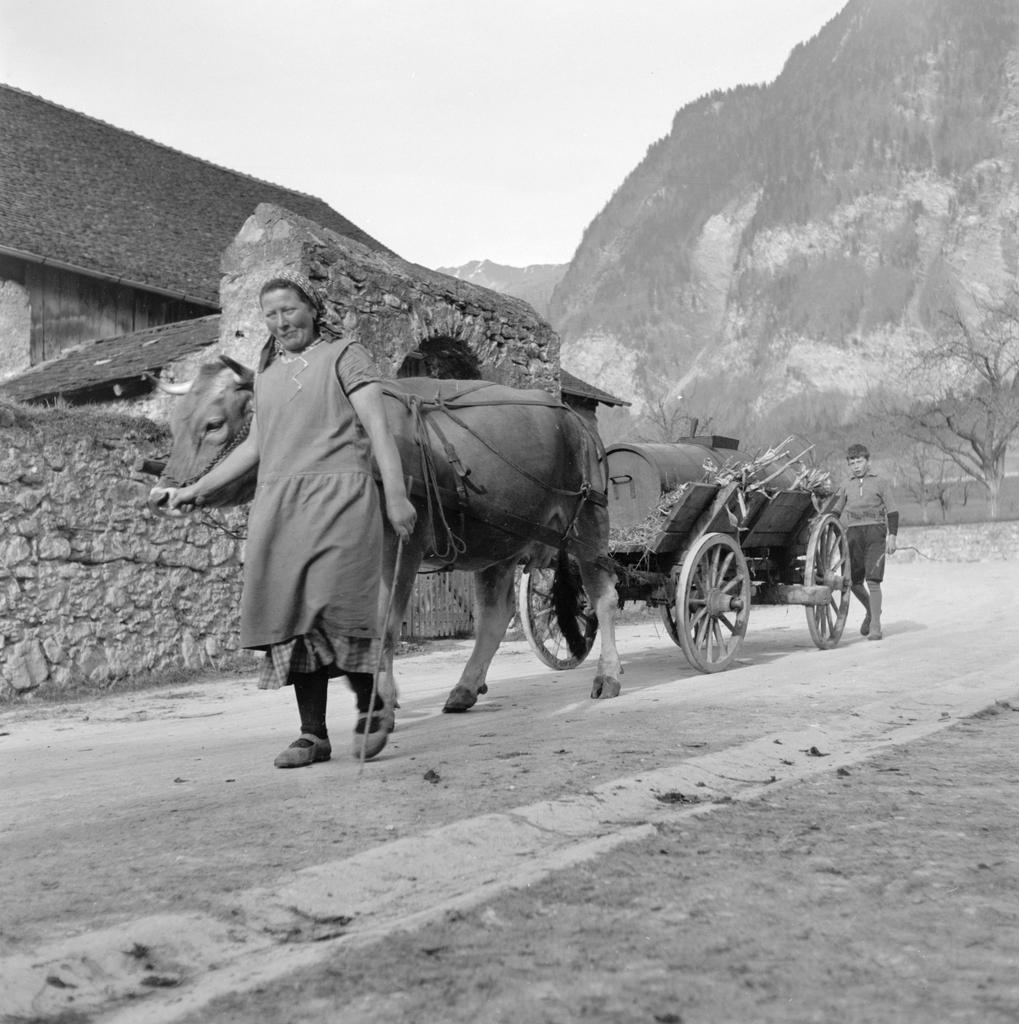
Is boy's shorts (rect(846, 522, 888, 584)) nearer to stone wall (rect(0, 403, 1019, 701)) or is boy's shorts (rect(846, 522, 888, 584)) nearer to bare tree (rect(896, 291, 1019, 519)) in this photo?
stone wall (rect(0, 403, 1019, 701))

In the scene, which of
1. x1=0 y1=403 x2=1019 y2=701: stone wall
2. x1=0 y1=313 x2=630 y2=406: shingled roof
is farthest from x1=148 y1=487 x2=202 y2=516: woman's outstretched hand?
x1=0 y1=313 x2=630 y2=406: shingled roof

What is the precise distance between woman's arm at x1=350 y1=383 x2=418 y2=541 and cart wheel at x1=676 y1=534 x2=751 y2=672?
4.02 metres

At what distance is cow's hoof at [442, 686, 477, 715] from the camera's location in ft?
22.4

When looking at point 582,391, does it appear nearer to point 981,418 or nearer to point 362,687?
point 362,687

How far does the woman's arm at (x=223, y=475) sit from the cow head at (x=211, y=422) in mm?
141

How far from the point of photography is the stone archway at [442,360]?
12688 mm

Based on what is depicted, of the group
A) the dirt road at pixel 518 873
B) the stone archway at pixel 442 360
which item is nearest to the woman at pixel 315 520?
the dirt road at pixel 518 873

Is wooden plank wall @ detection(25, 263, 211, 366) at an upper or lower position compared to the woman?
upper

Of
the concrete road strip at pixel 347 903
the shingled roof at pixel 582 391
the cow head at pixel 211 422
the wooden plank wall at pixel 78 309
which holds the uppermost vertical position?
the wooden plank wall at pixel 78 309

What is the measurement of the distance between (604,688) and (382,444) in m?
2.94

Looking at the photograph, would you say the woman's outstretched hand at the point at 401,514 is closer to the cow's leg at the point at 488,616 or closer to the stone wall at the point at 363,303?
the cow's leg at the point at 488,616

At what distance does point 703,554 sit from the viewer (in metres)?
8.97

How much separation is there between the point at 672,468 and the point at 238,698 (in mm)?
3778

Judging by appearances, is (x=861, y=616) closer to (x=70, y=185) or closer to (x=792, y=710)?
(x=792, y=710)
